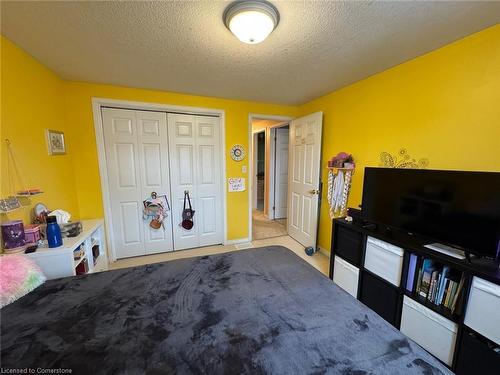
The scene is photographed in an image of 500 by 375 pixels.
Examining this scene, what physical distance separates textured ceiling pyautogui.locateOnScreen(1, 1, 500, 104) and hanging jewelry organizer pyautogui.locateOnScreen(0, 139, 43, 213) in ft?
2.94

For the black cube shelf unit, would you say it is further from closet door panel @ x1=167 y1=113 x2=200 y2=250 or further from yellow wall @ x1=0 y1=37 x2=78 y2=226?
yellow wall @ x1=0 y1=37 x2=78 y2=226

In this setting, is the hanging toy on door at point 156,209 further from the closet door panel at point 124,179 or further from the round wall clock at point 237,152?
the round wall clock at point 237,152

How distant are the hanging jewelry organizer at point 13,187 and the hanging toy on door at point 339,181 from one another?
2.97m

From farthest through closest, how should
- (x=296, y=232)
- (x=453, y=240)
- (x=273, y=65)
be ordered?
1. (x=296, y=232)
2. (x=273, y=65)
3. (x=453, y=240)

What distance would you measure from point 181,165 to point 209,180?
1.53ft

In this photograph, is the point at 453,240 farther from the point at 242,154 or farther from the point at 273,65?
the point at 242,154

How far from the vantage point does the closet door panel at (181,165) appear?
9.64ft

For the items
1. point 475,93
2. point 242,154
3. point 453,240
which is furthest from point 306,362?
point 242,154

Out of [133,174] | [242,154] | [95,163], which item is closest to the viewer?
[95,163]

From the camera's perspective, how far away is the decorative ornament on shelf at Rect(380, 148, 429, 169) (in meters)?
1.84

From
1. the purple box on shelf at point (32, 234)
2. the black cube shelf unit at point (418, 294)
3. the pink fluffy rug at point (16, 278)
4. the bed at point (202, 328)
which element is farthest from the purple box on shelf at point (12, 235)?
the black cube shelf unit at point (418, 294)

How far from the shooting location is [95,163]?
2.61m

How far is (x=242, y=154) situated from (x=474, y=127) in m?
2.48

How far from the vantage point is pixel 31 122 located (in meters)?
1.79
